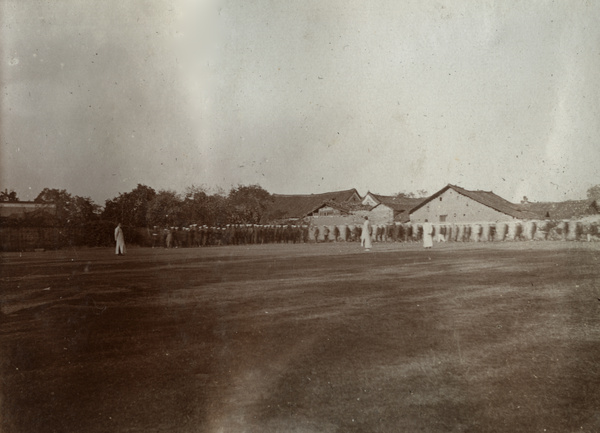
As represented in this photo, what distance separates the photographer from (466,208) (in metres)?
9.55

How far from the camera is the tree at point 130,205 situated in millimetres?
4966

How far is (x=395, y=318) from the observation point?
4.72m

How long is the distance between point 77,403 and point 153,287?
2.39m

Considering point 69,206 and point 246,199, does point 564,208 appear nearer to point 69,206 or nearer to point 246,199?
point 69,206

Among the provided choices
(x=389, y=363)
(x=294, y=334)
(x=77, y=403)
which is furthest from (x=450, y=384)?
(x=77, y=403)

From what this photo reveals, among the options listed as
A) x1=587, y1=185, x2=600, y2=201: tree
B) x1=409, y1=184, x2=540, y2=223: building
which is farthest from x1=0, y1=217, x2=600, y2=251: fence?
x1=409, y1=184, x2=540, y2=223: building

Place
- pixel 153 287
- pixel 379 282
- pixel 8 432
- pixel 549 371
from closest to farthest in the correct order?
pixel 8 432 → pixel 549 371 → pixel 153 287 → pixel 379 282

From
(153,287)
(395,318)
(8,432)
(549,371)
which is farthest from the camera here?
(153,287)

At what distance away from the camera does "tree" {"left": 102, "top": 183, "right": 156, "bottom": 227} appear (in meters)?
4.97

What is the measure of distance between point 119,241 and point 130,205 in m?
0.55

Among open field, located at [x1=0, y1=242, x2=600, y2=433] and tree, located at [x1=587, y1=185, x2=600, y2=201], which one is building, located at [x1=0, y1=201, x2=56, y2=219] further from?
tree, located at [x1=587, y1=185, x2=600, y2=201]

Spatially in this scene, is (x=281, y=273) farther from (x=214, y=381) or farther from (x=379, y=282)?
(x=214, y=381)

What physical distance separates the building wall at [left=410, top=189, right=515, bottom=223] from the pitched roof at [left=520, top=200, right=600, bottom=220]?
149 centimetres

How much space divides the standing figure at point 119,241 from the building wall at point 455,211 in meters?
5.44
